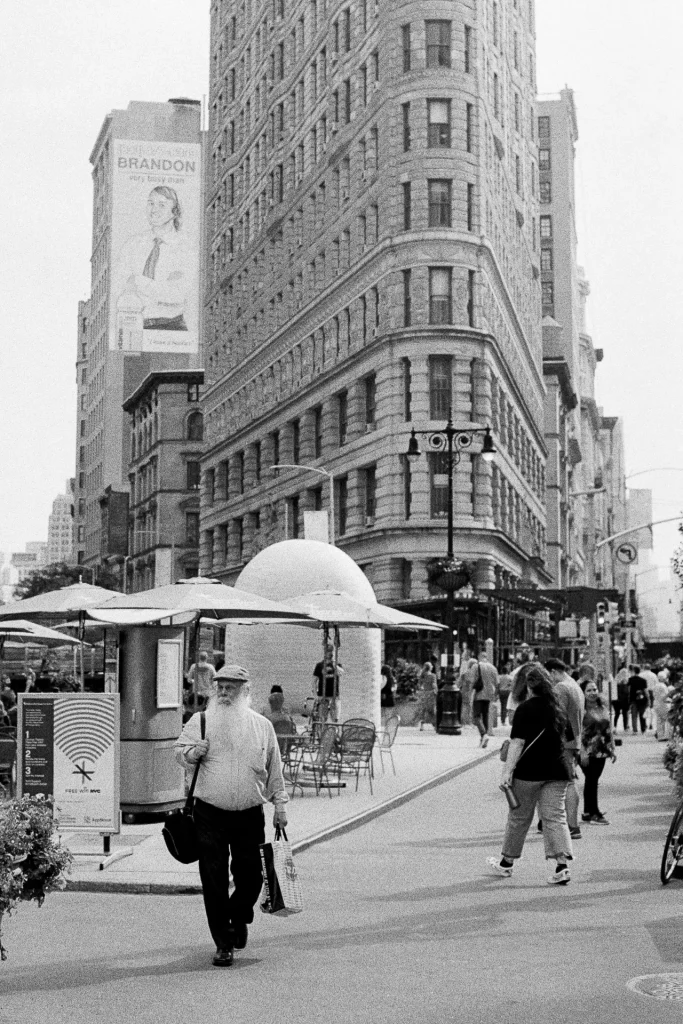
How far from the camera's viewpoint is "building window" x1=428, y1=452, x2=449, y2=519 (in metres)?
57.0

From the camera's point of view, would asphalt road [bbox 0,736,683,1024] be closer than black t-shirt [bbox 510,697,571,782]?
Yes

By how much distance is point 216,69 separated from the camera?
96750 mm

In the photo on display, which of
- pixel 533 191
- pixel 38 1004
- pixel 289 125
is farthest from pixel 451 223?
pixel 38 1004

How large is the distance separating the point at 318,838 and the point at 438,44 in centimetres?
5044

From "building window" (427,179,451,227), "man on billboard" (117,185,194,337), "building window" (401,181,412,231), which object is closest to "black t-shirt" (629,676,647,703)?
"man on billboard" (117,185,194,337)

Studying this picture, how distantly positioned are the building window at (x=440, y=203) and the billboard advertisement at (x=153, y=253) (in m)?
20.4

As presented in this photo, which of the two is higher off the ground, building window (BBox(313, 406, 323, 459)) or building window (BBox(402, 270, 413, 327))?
building window (BBox(402, 270, 413, 327))

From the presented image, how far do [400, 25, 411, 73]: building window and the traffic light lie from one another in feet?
77.7

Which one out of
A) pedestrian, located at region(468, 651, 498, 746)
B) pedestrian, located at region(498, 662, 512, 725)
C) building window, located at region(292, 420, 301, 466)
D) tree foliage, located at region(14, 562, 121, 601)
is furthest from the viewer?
tree foliage, located at region(14, 562, 121, 601)

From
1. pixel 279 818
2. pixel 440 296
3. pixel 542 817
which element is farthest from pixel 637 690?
pixel 279 818

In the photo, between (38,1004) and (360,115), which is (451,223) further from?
(38,1004)

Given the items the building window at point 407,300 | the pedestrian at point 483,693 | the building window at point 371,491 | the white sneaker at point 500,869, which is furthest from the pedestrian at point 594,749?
the building window at point 407,300

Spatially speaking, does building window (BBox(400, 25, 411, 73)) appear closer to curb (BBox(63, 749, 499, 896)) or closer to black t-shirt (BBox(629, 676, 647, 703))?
black t-shirt (BBox(629, 676, 647, 703))

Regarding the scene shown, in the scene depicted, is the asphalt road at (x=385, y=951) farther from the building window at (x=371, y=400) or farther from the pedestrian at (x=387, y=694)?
the building window at (x=371, y=400)
